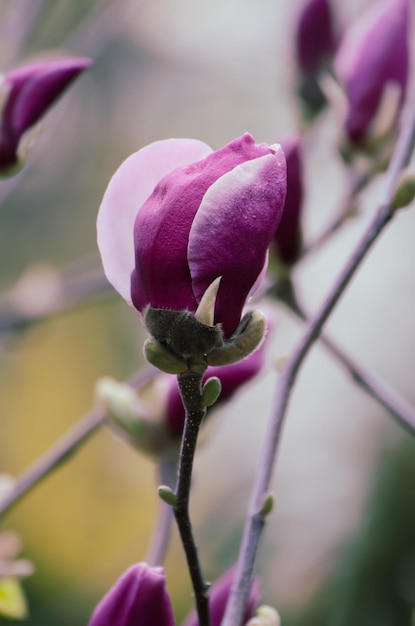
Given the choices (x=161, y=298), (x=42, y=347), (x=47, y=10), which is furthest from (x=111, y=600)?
(x=42, y=347)

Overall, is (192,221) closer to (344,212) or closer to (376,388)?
(376,388)

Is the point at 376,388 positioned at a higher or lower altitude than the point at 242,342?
lower

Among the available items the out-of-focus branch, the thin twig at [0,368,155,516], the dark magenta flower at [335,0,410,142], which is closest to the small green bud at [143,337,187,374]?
the thin twig at [0,368,155,516]

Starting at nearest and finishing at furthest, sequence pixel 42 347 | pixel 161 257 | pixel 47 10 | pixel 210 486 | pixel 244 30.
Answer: pixel 161 257 → pixel 47 10 → pixel 210 486 → pixel 42 347 → pixel 244 30

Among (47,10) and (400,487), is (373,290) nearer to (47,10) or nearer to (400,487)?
(400,487)

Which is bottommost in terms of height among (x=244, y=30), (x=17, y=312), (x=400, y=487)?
(x=400, y=487)

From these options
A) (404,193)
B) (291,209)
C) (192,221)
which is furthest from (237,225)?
(291,209)

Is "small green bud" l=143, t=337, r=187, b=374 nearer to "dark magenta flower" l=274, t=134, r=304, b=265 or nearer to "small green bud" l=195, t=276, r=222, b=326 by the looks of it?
"small green bud" l=195, t=276, r=222, b=326
